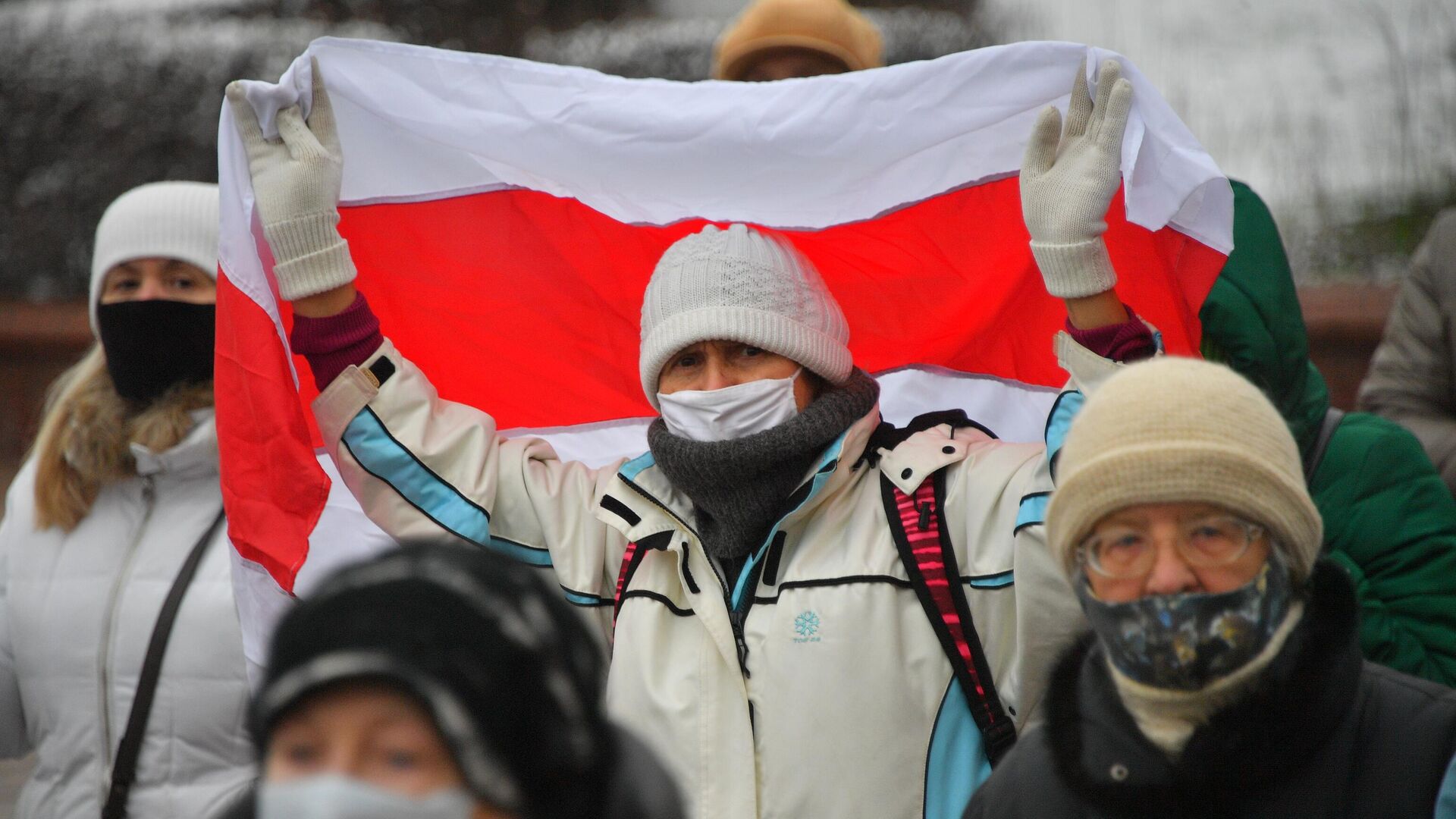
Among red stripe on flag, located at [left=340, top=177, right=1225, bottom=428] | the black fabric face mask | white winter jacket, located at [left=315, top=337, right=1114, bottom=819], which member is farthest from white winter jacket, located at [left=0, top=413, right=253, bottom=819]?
white winter jacket, located at [left=315, top=337, right=1114, bottom=819]

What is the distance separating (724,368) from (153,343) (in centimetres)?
164

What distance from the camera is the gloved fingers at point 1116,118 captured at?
2857 mm

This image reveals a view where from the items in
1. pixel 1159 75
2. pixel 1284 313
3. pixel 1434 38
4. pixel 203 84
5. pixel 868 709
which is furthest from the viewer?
pixel 203 84

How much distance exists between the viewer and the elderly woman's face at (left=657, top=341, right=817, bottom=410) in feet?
10.4

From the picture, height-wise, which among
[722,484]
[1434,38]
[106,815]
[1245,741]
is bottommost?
[1434,38]

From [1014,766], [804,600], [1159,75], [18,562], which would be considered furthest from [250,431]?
[1159,75]

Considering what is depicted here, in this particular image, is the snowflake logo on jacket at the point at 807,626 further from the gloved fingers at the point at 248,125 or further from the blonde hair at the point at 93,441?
the blonde hair at the point at 93,441

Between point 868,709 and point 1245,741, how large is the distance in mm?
768

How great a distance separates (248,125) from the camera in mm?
3225

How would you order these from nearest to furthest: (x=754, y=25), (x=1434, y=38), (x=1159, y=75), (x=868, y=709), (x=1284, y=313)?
(x=868, y=709) < (x=1284, y=313) < (x=754, y=25) < (x=1434, y=38) < (x=1159, y=75)

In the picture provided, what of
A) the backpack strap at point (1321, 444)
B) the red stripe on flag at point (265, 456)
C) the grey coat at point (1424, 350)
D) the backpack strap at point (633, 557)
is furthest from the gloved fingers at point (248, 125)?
the grey coat at point (1424, 350)

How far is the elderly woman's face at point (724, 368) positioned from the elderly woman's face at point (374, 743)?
1.64 metres

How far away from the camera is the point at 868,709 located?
278 centimetres

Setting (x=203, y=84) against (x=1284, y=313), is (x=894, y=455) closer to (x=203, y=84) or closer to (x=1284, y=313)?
(x=1284, y=313)
